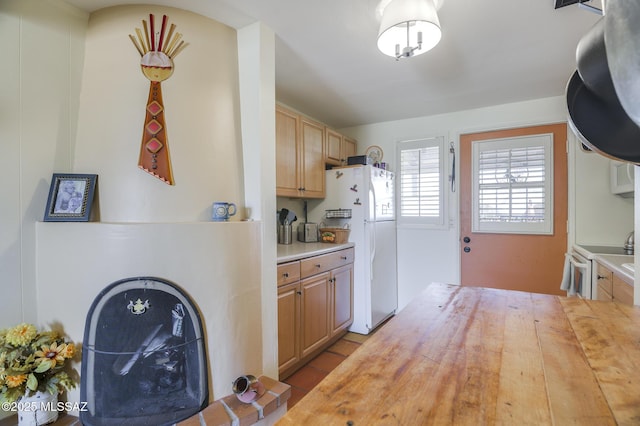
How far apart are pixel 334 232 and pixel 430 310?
194 cm

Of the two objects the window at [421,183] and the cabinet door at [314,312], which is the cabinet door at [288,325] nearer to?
the cabinet door at [314,312]

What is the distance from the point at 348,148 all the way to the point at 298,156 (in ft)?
3.55

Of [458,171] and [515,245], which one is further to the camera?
[458,171]

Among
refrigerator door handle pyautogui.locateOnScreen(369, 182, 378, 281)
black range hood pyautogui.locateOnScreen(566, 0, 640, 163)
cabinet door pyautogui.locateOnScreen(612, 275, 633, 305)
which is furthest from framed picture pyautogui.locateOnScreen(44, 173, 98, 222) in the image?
cabinet door pyautogui.locateOnScreen(612, 275, 633, 305)

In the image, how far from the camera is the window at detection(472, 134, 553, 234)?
2965mm

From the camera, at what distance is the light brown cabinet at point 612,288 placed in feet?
5.28

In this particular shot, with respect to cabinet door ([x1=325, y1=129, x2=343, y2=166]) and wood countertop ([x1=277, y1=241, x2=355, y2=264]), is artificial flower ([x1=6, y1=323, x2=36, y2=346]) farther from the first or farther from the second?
cabinet door ([x1=325, y1=129, x2=343, y2=166])

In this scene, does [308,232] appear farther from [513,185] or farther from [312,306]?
[513,185]

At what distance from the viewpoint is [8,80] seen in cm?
147

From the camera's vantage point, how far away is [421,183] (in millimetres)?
3521

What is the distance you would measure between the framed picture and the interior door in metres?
3.32

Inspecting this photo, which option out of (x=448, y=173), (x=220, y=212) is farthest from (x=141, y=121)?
(x=448, y=173)

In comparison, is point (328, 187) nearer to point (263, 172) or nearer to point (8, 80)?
point (263, 172)

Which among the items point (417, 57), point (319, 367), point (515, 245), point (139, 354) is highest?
point (417, 57)
